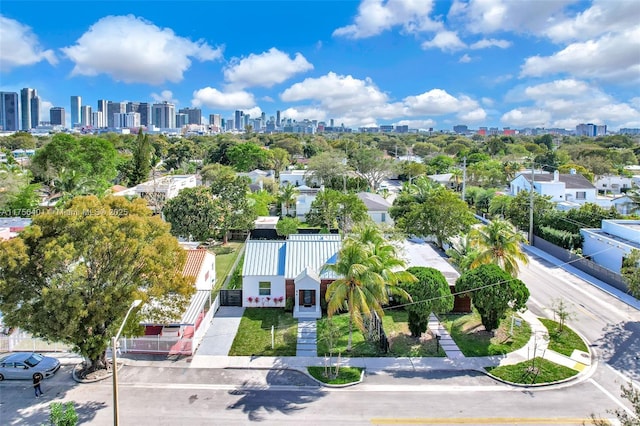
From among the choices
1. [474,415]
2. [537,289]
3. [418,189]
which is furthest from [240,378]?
[418,189]

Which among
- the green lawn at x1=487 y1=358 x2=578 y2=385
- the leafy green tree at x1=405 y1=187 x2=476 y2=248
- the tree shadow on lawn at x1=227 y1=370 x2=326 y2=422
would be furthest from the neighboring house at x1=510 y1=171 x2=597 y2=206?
the tree shadow on lawn at x1=227 y1=370 x2=326 y2=422

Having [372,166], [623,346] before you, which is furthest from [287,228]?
[372,166]

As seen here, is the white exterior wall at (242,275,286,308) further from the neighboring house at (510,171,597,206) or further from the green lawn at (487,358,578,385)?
the neighboring house at (510,171,597,206)

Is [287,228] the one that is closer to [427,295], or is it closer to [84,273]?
[427,295]

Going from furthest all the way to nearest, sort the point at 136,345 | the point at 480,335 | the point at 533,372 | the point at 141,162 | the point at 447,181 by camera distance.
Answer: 1. the point at 447,181
2. the point at 141,162
3. the point at 480,335
4. the point at 136,345
5. the point at 533,372

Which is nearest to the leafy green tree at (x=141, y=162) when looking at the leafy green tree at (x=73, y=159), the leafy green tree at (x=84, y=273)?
the leafy green tree at (x=73, y=159)

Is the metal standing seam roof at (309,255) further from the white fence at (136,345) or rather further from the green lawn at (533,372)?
the green lawn at (533,372)
